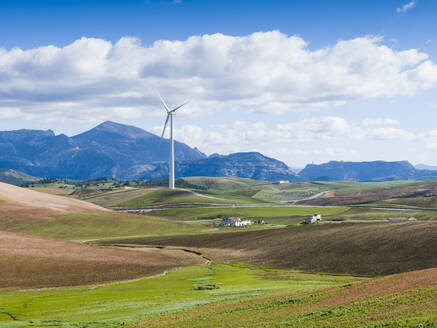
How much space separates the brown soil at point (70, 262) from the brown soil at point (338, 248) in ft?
42.8

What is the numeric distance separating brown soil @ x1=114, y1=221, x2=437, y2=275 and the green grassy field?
36.2 feet

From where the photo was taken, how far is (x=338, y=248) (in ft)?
293

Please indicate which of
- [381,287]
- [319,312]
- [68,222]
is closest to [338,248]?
[381,287]

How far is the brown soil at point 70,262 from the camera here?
227ft

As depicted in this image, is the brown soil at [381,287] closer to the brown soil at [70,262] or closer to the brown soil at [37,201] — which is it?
the brown soil at [70,262]

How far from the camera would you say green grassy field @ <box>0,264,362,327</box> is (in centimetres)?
4172

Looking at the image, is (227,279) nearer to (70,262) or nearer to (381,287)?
(381,287)

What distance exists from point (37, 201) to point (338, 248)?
132 metres

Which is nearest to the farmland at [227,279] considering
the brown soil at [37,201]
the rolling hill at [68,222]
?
the rolling hill at [68,222]

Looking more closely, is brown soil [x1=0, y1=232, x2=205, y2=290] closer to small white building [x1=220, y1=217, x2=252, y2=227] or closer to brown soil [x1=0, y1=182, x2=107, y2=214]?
brown soil [x1=0, y1=182, x2=107, y2=214]

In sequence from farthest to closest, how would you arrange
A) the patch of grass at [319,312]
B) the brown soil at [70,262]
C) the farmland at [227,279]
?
the brown soil at [70,262] → the farmland at [227,279] → the patch of grass at [319,312]

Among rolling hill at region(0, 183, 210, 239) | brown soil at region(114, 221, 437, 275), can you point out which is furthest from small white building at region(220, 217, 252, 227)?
brown soil at region(114, 221, 437, 275)

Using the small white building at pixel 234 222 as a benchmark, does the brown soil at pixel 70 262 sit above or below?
above

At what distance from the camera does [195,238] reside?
128625 mm
